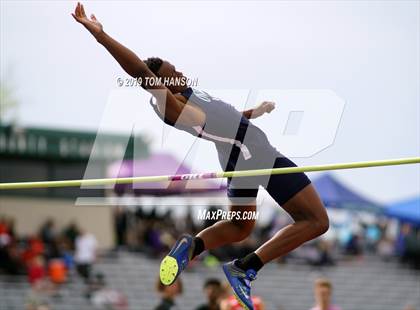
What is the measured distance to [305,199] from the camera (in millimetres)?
7664

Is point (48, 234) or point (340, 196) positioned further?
point (340, 196)

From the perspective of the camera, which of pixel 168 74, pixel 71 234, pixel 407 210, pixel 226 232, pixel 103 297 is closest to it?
pixel 168 74

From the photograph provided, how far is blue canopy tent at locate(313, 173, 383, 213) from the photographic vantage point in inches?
869

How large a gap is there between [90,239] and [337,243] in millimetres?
7269

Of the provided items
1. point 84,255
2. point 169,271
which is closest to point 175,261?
point 169,271

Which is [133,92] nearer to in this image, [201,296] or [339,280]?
[201,296]

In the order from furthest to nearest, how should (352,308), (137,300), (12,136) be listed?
(12,136), (352,308), (137,300)

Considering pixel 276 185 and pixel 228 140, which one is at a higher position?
pixel 228 140

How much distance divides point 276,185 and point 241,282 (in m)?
0.77

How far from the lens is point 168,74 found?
7.62 meters

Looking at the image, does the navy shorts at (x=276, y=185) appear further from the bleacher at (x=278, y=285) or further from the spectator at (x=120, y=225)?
the spectator at (x=120, y=225)

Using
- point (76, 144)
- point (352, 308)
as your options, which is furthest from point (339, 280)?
point (76, 144)

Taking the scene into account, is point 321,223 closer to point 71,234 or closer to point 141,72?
point 141,72

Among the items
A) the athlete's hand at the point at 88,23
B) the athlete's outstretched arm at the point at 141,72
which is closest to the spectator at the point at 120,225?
the athlete's outstretched arm at the point at 141,72
